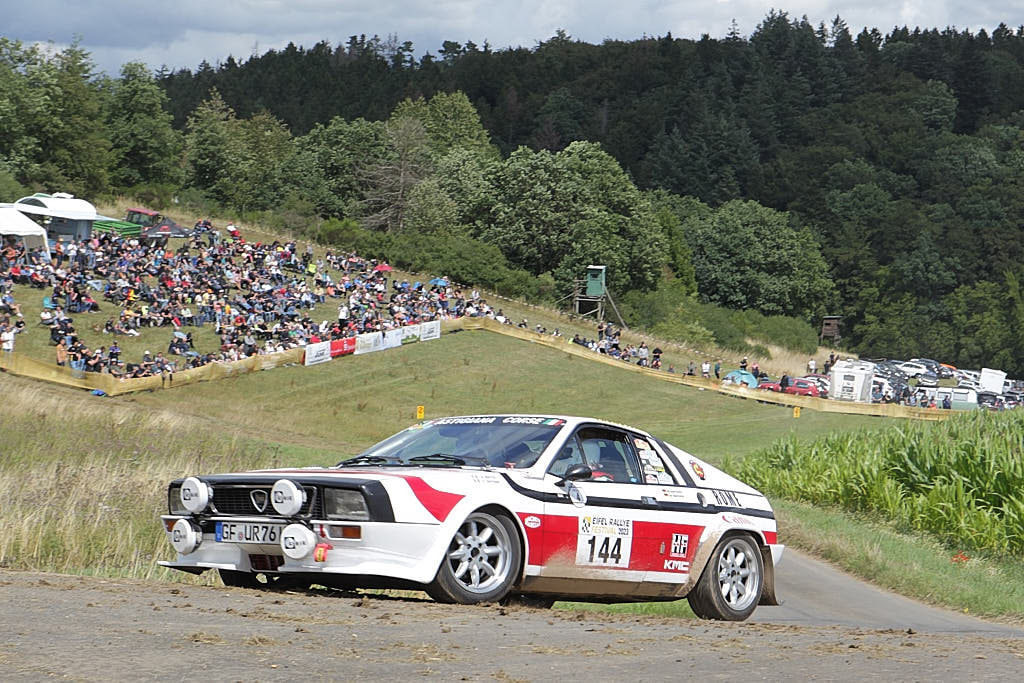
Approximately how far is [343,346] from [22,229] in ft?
49.7

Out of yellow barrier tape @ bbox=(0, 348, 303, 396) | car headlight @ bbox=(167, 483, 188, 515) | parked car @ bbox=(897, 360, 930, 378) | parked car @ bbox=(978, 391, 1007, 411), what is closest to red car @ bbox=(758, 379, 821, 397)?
parked car @ bbox=(978, 391, 1007, 411)

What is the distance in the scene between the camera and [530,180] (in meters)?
93.9

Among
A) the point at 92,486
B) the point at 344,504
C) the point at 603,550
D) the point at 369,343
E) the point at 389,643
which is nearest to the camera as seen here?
the point at 389,643

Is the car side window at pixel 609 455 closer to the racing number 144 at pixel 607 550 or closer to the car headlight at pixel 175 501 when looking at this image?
the racing number 144 at pixel 607 550

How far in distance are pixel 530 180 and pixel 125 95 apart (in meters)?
36.7

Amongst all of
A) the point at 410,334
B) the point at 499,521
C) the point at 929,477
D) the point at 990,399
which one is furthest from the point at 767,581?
the point at 990,399

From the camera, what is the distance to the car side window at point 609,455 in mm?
9703

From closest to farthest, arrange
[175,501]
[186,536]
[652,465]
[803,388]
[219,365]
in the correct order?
[186,536]
[175,501]
[652,465]
[219,365]
[803,388]

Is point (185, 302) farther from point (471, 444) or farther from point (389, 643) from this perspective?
point (389, 643)

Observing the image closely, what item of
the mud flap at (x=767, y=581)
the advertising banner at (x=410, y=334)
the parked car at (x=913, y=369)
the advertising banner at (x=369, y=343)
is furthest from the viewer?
the parked car at (x=913, y=369)

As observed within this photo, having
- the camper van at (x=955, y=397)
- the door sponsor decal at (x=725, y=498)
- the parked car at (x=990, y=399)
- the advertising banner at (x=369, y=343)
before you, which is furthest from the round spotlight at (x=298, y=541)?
the parked car at (x=990, y=399)

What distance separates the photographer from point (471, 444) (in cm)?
951

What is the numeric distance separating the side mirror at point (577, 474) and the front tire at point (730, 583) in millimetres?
1540

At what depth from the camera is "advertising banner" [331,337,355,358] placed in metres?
49.7
